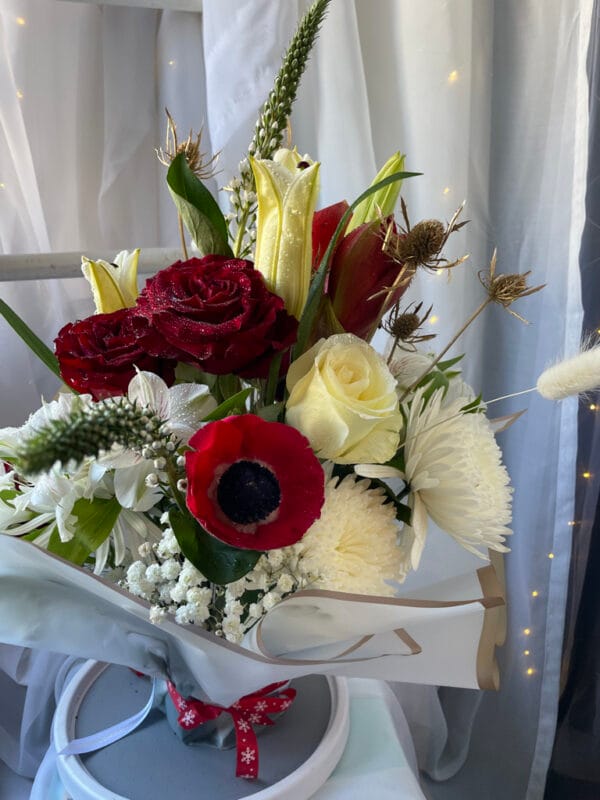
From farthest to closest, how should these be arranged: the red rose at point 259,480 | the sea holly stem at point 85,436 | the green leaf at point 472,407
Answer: the green leaf at point 472,407
the red rose at point 259,480
the sea holly stem at point 85,436

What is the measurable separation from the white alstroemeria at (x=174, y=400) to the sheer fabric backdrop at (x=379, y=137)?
1.62ft

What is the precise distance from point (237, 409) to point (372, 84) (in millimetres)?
705

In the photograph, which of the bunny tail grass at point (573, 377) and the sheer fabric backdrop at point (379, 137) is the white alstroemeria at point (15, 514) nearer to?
the bunny tail grass at point (573, 377)

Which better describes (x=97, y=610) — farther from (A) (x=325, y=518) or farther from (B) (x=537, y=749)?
(B) (x=537, y=749)

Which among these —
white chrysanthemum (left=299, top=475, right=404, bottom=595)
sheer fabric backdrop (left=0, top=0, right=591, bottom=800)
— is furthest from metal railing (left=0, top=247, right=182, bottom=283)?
white chrysanthemum (left=299, top=475, right=404, bottom=595)

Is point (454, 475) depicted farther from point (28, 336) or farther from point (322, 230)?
point (28, 336)

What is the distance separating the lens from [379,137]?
0.99 m

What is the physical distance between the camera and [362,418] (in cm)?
39

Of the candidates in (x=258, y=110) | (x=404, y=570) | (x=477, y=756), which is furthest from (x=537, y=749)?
(x=258, y=110)

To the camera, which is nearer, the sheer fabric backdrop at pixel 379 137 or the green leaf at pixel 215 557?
the green leaf at pixel 215 557

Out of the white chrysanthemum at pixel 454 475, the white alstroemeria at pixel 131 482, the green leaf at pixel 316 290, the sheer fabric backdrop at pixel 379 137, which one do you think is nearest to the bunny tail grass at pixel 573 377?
the white chrysanthemum at pixel 454 475

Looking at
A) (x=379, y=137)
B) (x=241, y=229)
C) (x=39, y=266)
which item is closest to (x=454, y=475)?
(x=241, y=229)

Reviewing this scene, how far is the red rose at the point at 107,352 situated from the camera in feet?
1.39

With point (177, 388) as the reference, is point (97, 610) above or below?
below
